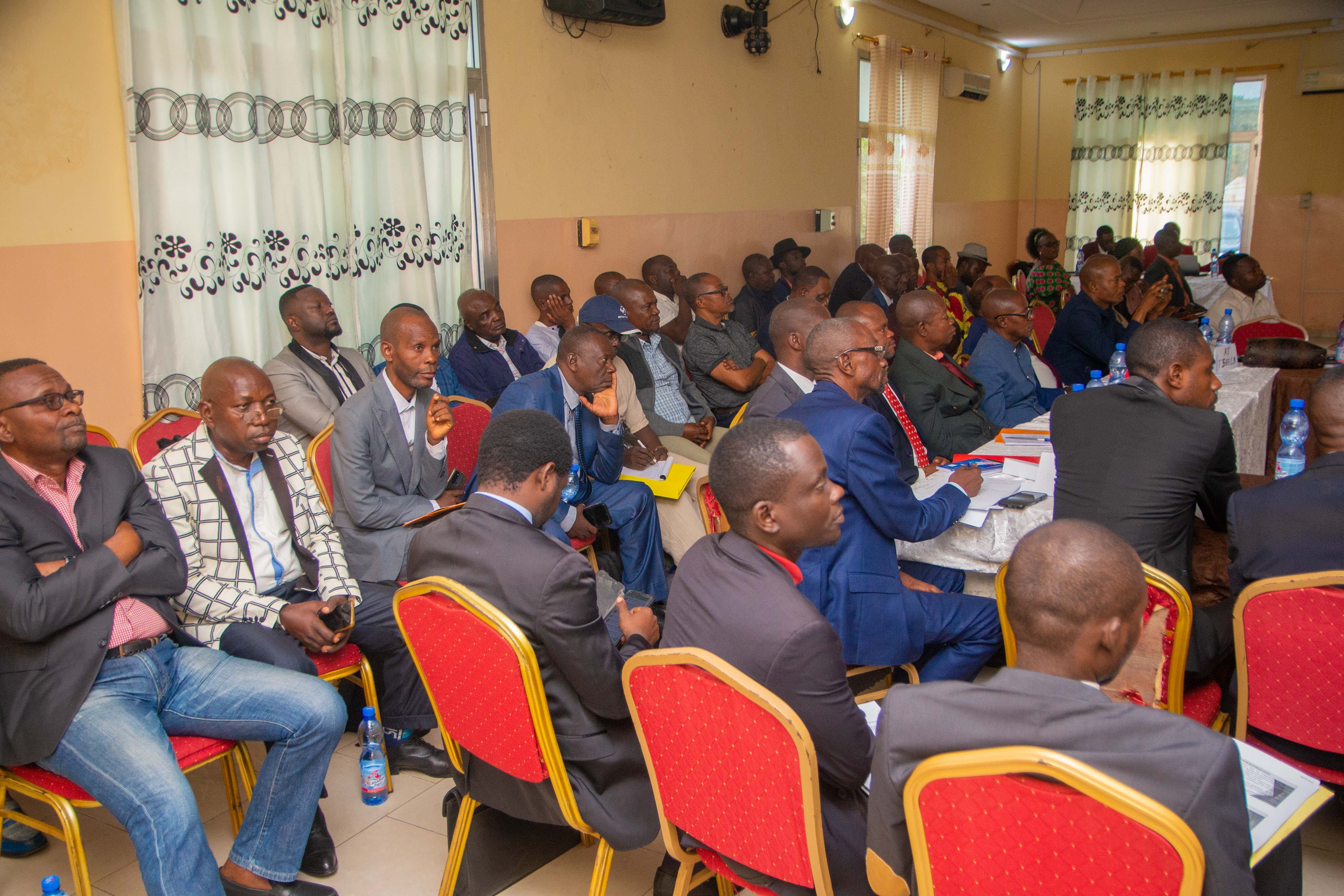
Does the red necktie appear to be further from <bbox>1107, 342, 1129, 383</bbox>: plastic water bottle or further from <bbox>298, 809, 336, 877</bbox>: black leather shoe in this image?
<bbox>298, 809, 336, 877</bbox>: black leather shoe

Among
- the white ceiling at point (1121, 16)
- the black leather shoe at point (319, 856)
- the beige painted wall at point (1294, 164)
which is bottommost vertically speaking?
the black leather shoe at point (319, 856)

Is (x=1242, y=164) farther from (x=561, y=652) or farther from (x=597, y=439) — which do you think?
(x=561, y=652)

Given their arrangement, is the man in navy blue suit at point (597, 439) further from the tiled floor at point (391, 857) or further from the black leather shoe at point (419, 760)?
the tiled floor at point (391, 857)

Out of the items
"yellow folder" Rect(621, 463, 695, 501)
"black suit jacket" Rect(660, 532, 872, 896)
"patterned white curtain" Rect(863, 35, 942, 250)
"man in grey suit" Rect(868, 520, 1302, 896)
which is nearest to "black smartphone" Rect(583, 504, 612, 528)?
"yellow folder" Rect(621, 463, 695, 501)

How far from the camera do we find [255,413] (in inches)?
104

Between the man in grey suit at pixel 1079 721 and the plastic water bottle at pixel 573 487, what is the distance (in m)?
2.34

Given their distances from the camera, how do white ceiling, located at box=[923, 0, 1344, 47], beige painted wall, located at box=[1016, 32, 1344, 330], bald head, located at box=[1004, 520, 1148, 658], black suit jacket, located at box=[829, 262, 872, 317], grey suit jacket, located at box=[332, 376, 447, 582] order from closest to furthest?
bald head, located at box=[1004, 520, 1148, 658], grey suit jacket, located at box=[332, 376, 447, 582], black suit jacket, located at box=[829, 262, 872, 317], white ceiling, located at box=[923, 0, 1344, 47], beige painted wall, located at box=[1016, 32, 1344, 330]

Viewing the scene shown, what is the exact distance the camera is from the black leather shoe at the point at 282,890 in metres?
2.26

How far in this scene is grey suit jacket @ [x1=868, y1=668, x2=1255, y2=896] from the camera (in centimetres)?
118

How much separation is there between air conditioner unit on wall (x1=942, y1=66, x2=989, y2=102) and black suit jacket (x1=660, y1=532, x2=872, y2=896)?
32.7 feet

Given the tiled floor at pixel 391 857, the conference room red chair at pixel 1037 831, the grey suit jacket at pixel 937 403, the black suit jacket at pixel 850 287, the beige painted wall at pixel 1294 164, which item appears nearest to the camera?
the conference room red chair at pixel 1037 831

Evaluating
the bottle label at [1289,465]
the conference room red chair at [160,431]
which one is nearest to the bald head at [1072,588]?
the bottle label at [1289,465]

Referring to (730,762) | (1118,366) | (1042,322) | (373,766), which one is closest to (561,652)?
(730,762)

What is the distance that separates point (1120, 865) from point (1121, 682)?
3.93 feet
